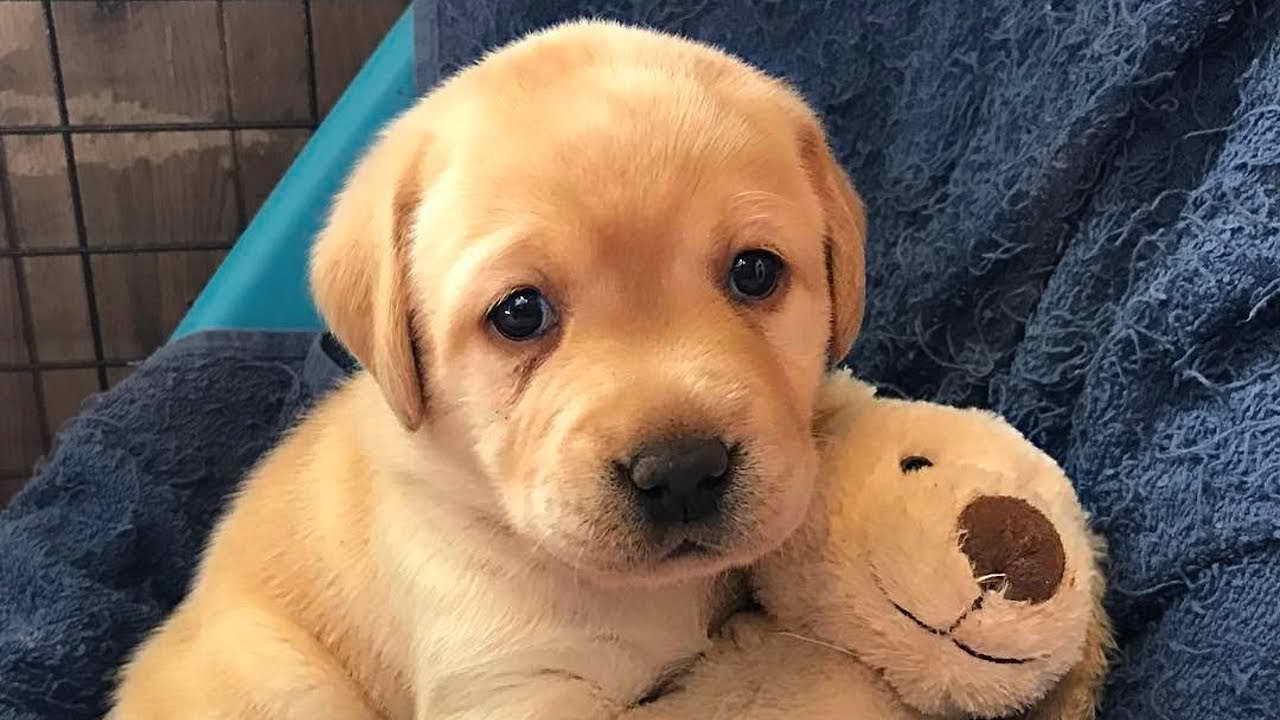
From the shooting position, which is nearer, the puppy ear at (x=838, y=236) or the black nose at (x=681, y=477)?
the black nose at (x=681, y=477)

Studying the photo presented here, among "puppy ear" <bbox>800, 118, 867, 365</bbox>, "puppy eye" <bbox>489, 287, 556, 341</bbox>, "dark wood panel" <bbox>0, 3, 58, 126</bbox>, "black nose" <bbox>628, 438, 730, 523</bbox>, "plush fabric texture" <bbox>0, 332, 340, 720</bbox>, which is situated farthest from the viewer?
"dark wood panel" <bbox>0, 3, 58, 126</bbox>

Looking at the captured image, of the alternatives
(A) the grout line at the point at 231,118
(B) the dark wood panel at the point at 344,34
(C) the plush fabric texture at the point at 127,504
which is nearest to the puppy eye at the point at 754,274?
(C) the plush fabric texture at the point at 127,504

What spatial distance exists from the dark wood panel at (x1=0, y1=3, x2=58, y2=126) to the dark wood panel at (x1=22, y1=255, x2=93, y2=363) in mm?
343

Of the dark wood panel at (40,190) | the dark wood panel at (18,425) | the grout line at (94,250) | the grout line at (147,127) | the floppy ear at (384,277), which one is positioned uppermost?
the floppy ear at (384,277)

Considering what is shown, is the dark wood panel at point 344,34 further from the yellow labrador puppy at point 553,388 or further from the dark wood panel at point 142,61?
the yellow labrador puppy at point 553,388

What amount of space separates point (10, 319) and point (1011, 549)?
8.80 feet

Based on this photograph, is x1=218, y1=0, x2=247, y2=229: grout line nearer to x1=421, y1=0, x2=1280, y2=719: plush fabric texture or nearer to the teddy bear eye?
x1=421, y1=0, x2=1280, y2=719: plush fabric texture

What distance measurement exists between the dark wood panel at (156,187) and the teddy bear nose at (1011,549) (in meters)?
2.35

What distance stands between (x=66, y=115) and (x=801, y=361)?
2.26 meters

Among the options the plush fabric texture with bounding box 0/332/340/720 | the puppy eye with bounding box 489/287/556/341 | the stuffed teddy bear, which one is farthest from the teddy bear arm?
the plush fabric texture with bounding box 0/332/340/720

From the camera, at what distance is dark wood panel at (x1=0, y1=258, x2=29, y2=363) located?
308 cm

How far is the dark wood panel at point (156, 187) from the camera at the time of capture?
9.99ft

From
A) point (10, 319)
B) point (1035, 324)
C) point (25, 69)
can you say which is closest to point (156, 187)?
point (25, 69)

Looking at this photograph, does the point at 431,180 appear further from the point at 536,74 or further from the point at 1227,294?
the point at 1227,294
